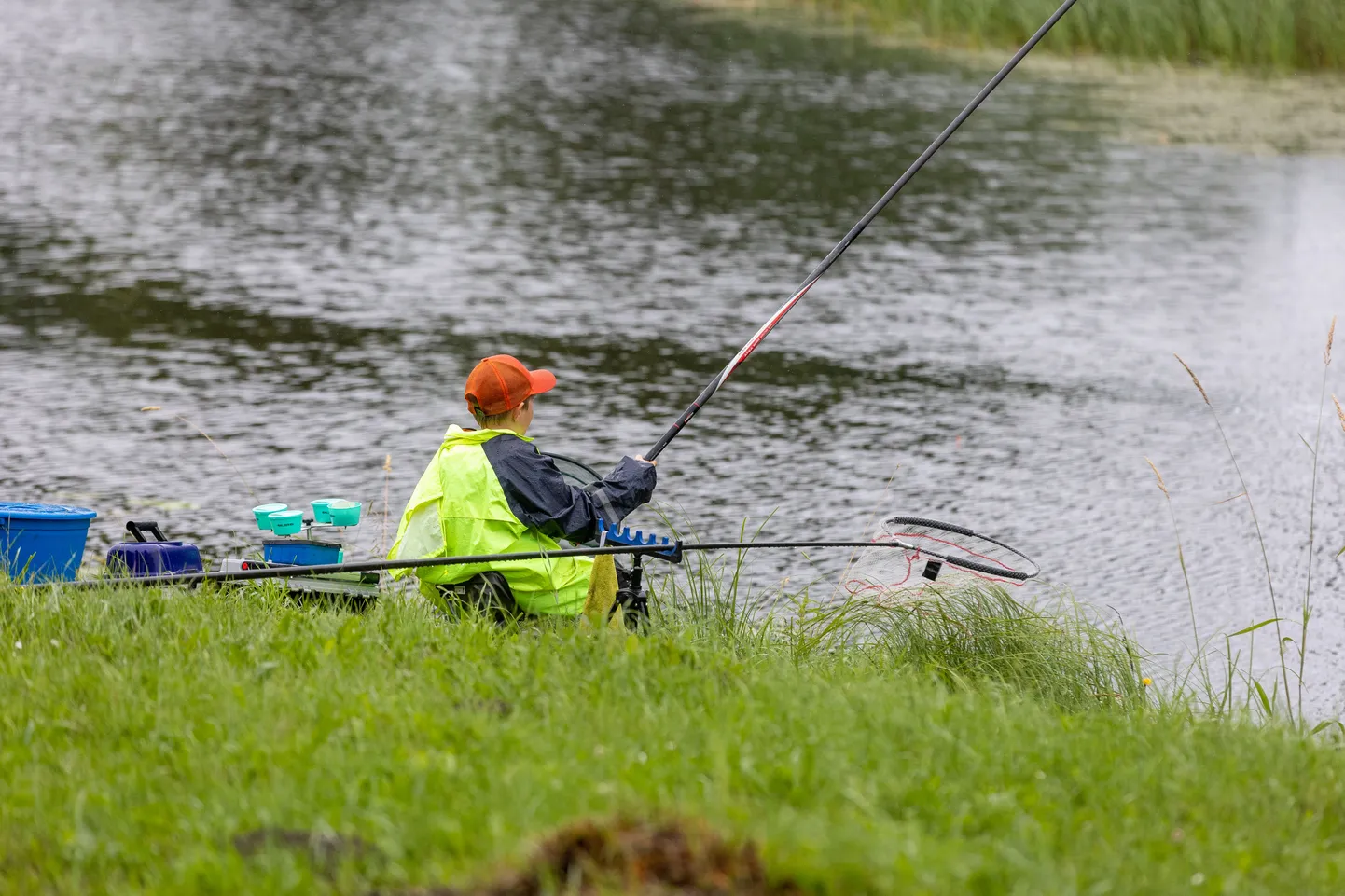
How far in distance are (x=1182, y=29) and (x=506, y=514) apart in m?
18.2

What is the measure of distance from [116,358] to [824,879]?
7.99 m

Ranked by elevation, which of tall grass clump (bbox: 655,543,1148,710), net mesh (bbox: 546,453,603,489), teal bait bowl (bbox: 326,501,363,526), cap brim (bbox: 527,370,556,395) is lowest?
tall grass clump (bbox: 655,543,1148,710)

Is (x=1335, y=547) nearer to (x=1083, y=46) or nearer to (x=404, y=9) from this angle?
(x=1083, y=46)

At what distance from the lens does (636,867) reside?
274 cm

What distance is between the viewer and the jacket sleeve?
4.85 metres

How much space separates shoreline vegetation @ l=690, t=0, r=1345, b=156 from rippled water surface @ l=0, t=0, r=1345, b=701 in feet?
2.01


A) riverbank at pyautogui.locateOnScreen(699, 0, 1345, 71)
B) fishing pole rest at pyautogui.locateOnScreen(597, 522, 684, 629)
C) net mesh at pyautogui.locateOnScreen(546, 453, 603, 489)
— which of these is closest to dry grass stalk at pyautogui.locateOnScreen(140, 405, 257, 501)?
net mesh at pyautogui.locateOnScreen(546, 453, 603, 489)

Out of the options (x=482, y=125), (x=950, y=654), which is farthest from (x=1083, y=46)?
(x=950, y=654)

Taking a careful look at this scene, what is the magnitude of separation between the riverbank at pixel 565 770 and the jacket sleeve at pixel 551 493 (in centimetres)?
37

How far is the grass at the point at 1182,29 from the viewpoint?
789 inches

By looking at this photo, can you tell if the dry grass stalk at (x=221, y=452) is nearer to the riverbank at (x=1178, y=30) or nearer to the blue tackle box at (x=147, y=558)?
the blue tackle box at (x=147, y=558)

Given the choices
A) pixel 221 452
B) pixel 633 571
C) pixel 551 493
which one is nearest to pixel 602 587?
pixel 633 571

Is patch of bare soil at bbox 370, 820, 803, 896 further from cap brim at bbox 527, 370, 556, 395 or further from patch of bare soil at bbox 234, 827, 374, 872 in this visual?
cap brim at bbox 527, 370, 556, 395

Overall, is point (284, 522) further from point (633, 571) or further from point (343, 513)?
point (633, 571)
